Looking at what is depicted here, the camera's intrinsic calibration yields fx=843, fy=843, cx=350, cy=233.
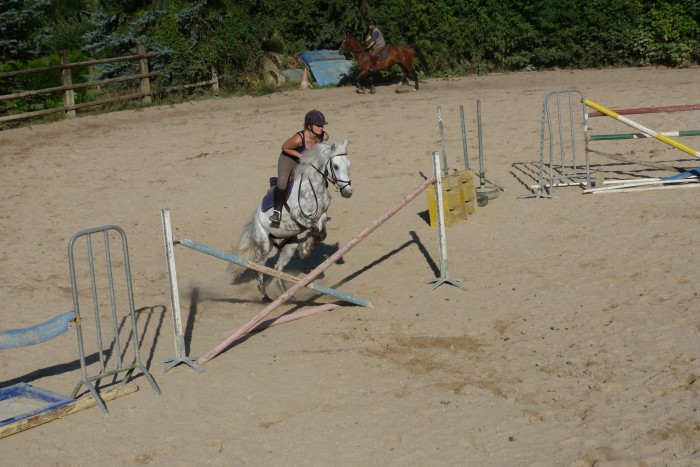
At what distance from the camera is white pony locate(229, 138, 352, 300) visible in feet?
32.8

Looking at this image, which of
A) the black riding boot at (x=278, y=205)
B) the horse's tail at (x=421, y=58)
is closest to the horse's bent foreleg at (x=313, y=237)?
the black riding boot at (x=278, y=205)

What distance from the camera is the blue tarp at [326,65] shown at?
27097mm

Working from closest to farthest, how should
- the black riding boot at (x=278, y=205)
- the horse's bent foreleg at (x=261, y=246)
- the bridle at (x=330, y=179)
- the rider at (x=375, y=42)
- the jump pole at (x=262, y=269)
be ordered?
1. the jump pole at (x=262, y=269)
2. the bridle at (x=330, y=179)
3. the black riding boot at (x=278, y=205)
4. the horse's bent foreleg at (x=261, y=246)
5. the rider at (x=375, y=42)

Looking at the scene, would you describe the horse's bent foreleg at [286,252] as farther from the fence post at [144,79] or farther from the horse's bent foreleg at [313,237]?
the fence post at [144,79]

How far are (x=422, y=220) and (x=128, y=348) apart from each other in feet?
20.0

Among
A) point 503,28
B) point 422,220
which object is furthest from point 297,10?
point 422,220

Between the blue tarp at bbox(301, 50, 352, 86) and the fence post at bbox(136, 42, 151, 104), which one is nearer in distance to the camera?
the fence post at bbox(136, 42, 151, 104)

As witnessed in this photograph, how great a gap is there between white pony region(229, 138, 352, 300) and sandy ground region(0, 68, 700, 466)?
70 centimetres

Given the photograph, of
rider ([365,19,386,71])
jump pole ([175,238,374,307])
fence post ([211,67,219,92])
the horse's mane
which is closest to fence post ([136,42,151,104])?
fence post ([211,67,219,92])

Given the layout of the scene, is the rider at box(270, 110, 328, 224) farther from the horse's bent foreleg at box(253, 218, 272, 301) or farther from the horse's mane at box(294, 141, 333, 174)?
the horse's bent foreleg at box(253, 218, 272, 301)

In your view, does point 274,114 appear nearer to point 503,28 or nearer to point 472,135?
point 472,135

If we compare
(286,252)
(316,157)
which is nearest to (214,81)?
(286,252)

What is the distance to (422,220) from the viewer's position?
14.1m

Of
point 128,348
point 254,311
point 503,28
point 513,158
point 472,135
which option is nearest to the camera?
point 128,348
